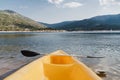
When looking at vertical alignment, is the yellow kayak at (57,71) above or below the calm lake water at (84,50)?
above

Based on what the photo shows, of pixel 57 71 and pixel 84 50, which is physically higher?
pixel 57 71

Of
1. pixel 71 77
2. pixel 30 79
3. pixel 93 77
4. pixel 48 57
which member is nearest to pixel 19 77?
pixel 30 79

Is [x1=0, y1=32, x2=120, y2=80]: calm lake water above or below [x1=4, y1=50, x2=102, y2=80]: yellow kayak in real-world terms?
below

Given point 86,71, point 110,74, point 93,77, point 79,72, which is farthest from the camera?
point 110,74

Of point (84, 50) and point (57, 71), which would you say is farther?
point (84, 50)

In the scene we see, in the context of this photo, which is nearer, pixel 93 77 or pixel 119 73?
pixel 93 77

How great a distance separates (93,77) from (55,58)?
4.78 meters

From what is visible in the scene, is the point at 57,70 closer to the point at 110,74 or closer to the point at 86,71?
the point at 86,71

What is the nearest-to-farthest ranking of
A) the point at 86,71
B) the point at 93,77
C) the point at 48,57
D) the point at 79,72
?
the point at 93,77, the point at 86,71, the point at 79,72, the point at 48,57

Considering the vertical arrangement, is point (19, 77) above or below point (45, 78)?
above

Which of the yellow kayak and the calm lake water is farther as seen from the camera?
the calm lake water

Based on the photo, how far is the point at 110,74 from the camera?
1391cm

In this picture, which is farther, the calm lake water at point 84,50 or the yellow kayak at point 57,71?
the calm lake water at point 84,50

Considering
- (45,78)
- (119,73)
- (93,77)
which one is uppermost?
(93,77)
